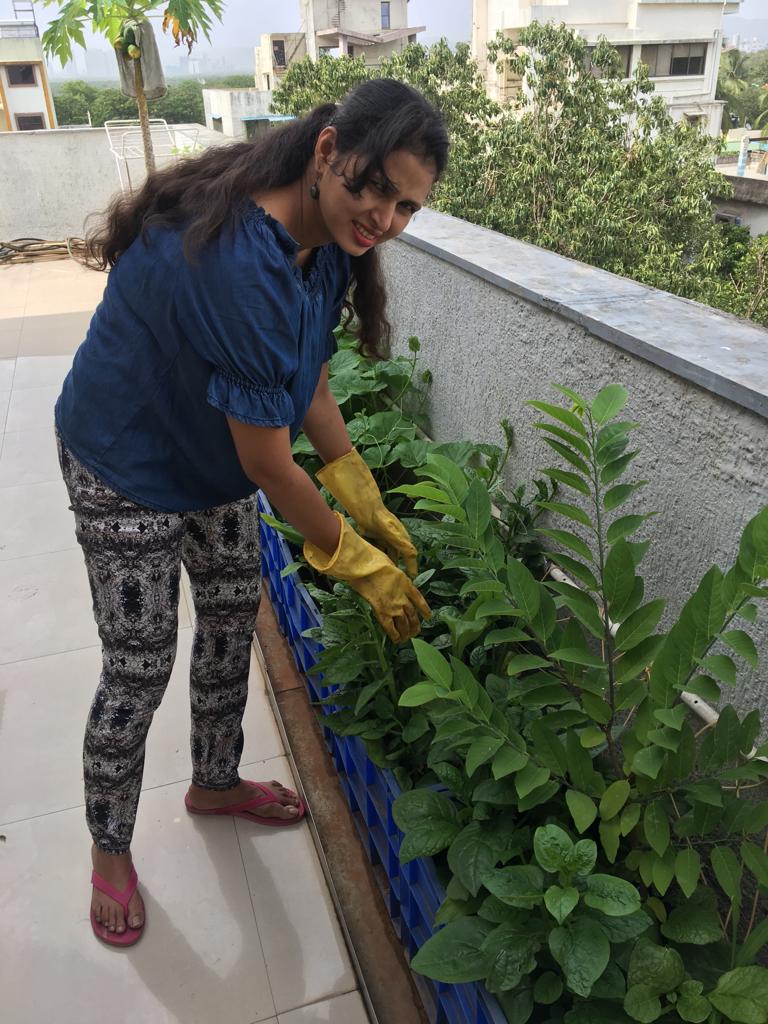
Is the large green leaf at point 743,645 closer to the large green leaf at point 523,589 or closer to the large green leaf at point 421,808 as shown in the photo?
the large green leaf at point 523,589

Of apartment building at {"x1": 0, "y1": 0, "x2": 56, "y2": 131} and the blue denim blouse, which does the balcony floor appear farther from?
apartment building at {"x1": 0, "y1": 0, "x2": 56, "y2": 131}

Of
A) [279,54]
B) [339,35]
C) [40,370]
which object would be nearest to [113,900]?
[40,370]

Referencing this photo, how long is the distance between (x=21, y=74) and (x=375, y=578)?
4398 cm

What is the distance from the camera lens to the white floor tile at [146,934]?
1.35 m

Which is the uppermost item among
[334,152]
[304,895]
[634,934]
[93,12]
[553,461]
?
[93,12]

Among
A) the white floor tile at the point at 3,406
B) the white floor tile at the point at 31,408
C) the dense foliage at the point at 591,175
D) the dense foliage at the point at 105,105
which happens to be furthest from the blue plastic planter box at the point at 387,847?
the dense foliage at the point at 105,105

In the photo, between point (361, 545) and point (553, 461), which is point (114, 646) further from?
point (553, 461)

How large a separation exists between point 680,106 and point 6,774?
29.7 m

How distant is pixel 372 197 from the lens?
0.98 m

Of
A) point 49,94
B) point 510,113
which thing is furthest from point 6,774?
point 49,94

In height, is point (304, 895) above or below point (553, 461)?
below

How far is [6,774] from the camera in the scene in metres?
1.79

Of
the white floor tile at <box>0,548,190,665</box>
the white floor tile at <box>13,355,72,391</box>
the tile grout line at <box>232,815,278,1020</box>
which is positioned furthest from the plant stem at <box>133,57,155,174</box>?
the tile grout line at <box>232,815,278,1020</box>

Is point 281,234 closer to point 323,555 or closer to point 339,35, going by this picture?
point 323,555
